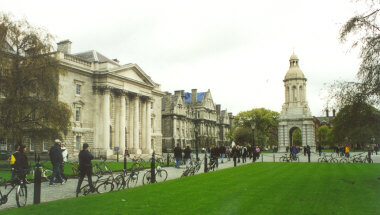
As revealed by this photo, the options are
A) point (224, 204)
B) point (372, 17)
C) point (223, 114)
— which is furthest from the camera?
point (223, 114)

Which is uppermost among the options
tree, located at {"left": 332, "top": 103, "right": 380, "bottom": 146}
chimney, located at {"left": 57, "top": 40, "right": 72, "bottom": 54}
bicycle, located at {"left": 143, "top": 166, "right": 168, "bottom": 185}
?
chimney, located at {"left": 57, "top": 40, "right": 72, "bottom": 54}

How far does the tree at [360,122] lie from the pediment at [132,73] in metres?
35.9

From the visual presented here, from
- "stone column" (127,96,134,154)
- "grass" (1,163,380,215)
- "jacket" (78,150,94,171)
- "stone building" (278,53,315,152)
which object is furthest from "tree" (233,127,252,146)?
"jacket" (78,150,94,171)

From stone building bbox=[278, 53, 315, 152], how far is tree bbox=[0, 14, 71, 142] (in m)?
47.4

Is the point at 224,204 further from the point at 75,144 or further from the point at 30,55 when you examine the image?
the point at 75,144

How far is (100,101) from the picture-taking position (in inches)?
1842

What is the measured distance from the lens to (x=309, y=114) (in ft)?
216

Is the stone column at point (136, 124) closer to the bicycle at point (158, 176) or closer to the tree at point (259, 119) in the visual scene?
the bicycle at point (158, 176)

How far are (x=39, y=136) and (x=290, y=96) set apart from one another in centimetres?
5194

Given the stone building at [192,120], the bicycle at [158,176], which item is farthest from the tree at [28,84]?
the stone building at [192,120]

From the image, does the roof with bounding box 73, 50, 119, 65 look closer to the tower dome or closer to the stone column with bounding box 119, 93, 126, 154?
the stone column with bounding box 119, 93, 126, 154

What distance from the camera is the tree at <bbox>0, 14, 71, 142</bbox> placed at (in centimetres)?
2581

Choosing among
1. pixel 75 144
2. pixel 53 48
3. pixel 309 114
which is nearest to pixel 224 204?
pixel 53 48

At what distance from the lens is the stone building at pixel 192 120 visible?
83.6m
